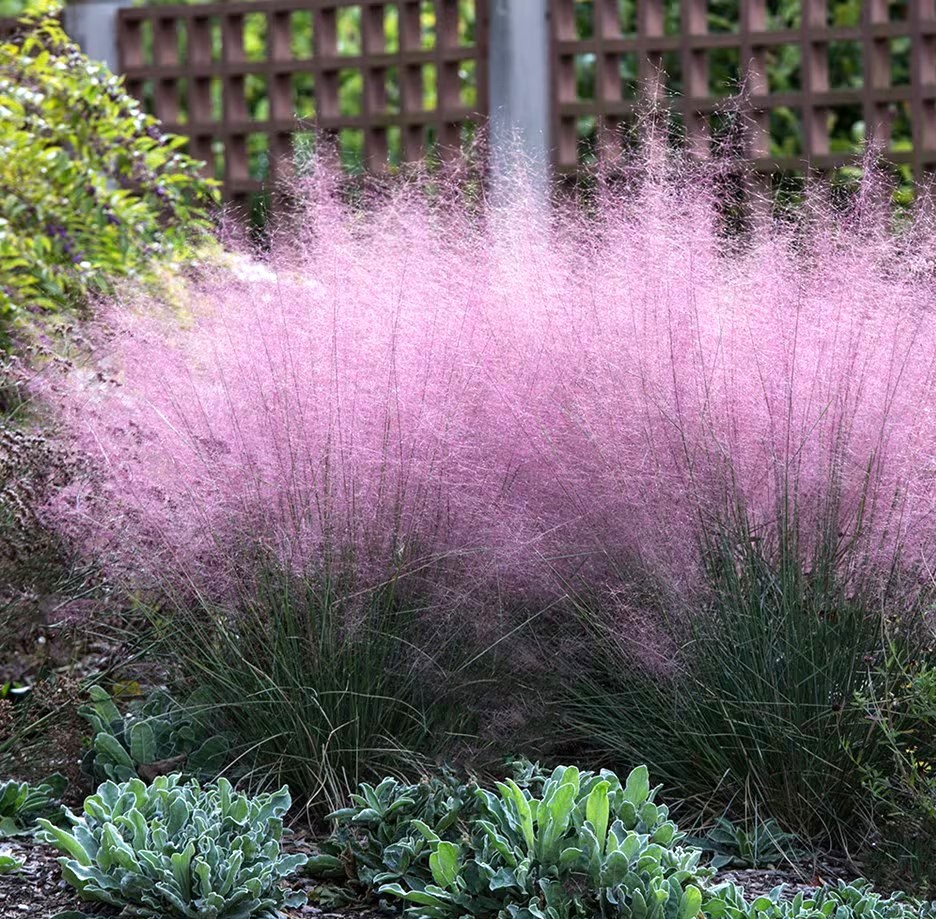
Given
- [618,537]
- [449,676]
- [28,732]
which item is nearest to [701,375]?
[618,537]

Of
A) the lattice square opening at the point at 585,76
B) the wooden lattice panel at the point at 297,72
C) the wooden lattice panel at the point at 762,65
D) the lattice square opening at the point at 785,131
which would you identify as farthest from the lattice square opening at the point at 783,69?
the wooden lattice panel at the point at 297,72

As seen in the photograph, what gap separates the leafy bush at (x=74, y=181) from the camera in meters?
4.77

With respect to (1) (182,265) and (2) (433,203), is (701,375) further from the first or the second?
(1) (182,265)

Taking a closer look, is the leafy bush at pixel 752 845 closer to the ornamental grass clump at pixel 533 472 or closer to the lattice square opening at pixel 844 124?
the ornamental grass clump at pixel 533 472

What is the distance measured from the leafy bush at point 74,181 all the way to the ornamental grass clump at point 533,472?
Answer: 1747 millimetres

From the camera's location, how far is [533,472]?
9.82ft

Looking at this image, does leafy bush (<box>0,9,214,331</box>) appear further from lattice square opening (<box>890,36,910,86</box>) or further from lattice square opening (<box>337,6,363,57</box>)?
lattice square opening (<box>337,6,363,57</box>)

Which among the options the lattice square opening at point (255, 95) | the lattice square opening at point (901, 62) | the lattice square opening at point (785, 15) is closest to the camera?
the lattice square opening at point (901, 62)

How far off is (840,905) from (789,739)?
1.36 ft

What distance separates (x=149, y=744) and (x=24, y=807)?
0.27 meters

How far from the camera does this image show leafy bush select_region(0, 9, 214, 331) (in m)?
4.77

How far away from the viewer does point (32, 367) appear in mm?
3590

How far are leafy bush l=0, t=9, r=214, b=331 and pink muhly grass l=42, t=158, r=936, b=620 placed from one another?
1718mm

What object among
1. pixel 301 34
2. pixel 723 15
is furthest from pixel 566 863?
pixel 301 34
